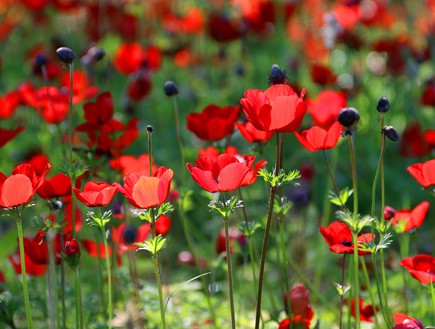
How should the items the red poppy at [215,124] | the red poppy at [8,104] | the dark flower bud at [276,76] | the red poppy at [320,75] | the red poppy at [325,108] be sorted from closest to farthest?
1. the dark flower bud at [276,76]
2. the red poppy at [215,124]
3. the red poppy at [325,108]
4. the red poppy at [8,104]
5. the red poppy at [320,75]

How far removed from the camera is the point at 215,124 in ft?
5.33

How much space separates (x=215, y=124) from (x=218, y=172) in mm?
336

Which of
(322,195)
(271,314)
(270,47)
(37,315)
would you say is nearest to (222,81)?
(270,47)

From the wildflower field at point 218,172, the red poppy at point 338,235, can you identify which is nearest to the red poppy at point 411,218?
the wildflower field at point 218,172

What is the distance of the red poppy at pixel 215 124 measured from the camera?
1617mm

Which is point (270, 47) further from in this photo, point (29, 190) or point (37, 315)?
point (29, 190)

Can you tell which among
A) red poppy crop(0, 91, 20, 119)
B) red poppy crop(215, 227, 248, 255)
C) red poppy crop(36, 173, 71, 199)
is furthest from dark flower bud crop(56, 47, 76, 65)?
red poppy crop(0, 91, 20, 119)

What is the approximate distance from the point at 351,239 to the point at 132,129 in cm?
52

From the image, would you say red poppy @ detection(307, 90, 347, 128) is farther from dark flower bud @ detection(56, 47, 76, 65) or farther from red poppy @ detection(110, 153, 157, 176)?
dark flower bud @ detection(56, 47, 76, 65)

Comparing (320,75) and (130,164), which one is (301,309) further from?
(320,75)

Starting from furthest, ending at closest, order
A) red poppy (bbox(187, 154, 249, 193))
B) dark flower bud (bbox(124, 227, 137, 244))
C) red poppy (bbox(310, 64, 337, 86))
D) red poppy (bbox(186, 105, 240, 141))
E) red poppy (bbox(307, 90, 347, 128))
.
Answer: red poppy (bbox(310, 64, 337, 86)) → red poppy (bbox(307, 90, 347, 128)) → dark flower bud (bbox(124, 227, 137, 244)) → red poppy (bbox(186, 105, 240, 141)) → red poppy (bbox(187, 154, 249, 193))

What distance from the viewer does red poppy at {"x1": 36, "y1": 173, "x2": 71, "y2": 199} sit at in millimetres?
1480

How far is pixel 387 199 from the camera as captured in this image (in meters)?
2.99

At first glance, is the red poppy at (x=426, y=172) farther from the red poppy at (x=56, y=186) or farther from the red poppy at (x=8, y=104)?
the red poppy at (x=8, y=104)
